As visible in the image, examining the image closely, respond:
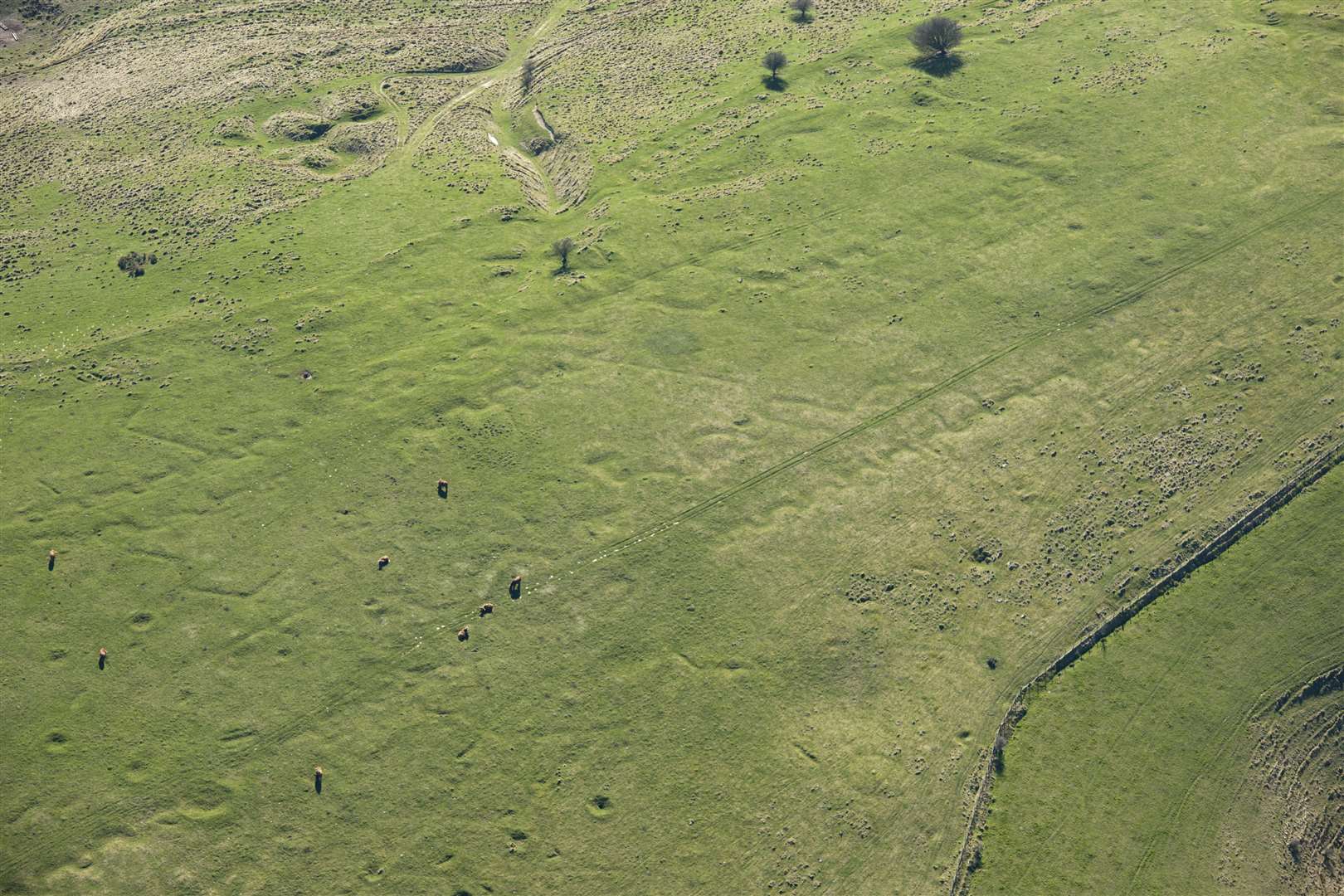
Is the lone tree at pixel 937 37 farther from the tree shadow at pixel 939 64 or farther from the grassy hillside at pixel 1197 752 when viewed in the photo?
the grassy hillside at pixel 1197 752

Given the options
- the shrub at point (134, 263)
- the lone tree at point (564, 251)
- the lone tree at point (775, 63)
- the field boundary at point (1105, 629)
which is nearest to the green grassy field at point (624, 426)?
the shrub at point (134, 263)

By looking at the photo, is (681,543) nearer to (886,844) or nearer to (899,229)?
(886,844)

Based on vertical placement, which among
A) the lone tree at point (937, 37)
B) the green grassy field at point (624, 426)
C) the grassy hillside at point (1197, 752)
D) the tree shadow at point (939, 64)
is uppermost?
the lone tree at point (937, 37)

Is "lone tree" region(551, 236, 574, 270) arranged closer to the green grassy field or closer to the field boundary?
the green grassy field

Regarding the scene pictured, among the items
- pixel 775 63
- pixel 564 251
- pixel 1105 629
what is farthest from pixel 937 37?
pixel 1105 629

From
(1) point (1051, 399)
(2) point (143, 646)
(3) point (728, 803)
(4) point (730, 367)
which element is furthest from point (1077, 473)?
(2) point (143, 646)

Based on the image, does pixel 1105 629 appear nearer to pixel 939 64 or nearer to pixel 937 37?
pixel 939 64
